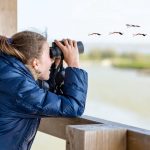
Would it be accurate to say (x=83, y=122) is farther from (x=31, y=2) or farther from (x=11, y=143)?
(x=31, y=2)

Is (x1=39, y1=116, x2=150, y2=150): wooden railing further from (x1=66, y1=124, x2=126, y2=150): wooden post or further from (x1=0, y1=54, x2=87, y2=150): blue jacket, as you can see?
(x1=0, y1=54, x2=87, y2=150): blue jacket

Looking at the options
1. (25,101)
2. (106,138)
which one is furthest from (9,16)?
(106,138)

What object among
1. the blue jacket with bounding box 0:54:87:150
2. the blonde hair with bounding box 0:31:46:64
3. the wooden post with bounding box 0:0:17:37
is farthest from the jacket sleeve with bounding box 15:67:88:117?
the wooden post with bounding box 0:0:17:37

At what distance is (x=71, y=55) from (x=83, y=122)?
0.75 ft

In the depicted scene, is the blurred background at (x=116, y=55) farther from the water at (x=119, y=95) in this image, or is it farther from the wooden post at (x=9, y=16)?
the wooden post at (x=9, y=16)

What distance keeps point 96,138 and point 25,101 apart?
12.4 inches

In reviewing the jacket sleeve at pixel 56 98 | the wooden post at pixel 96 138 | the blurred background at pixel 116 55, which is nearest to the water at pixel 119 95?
the blurred background at pixel 116 55

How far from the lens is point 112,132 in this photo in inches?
39.4

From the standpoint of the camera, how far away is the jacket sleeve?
119 centimetres

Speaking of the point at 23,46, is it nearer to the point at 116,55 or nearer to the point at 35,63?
the point at 35,63

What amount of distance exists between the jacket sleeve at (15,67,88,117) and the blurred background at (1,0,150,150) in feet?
0.63

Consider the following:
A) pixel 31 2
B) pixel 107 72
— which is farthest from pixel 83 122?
pixel 31 2

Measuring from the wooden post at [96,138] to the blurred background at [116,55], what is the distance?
1.11 feet

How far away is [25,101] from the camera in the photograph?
120 centimetres
